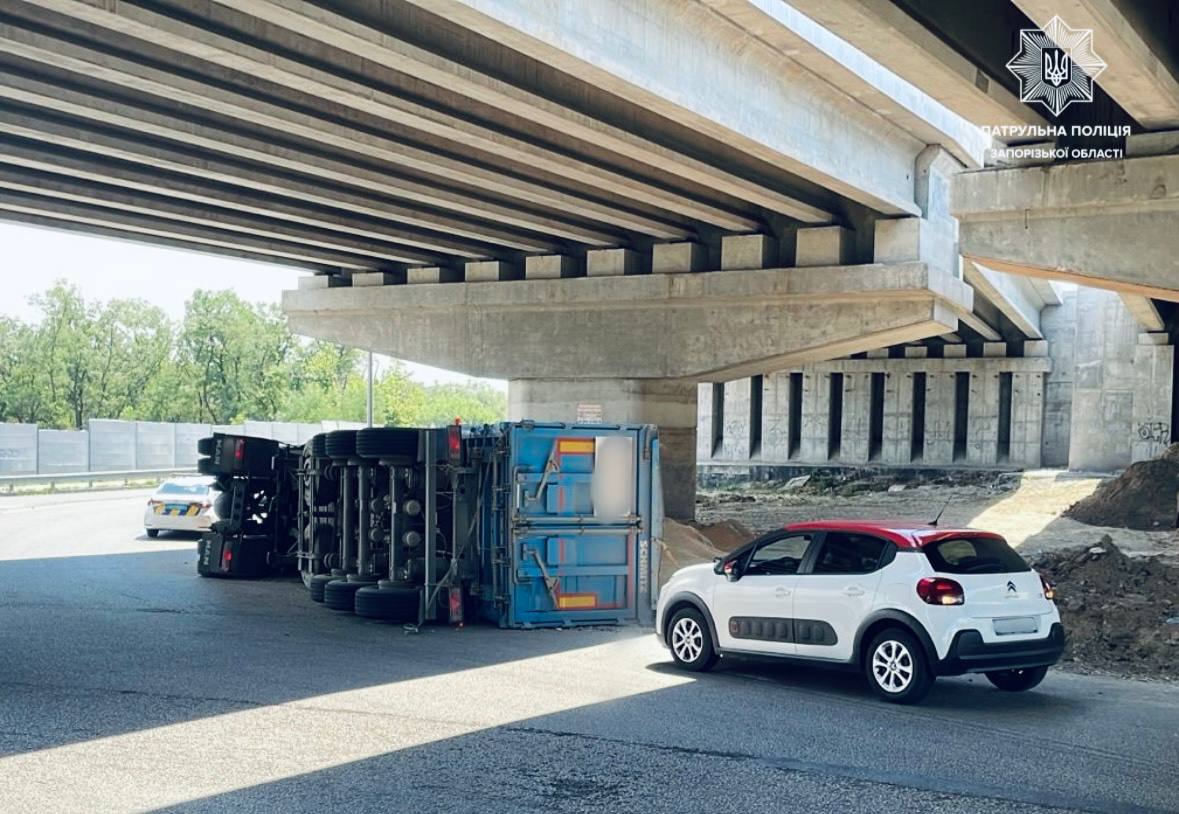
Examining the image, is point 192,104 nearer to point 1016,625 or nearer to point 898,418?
point 1016,625

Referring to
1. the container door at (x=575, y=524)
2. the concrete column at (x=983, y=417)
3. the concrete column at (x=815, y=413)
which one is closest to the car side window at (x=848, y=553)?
the container door at (x=575, y=524)

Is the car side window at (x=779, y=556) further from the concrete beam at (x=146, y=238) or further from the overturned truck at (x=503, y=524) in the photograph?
the concrete beam at (x=146, y=238)

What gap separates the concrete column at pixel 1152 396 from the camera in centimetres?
4016

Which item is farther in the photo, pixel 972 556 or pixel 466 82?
pixel 466 82

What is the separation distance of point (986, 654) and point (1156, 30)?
627 centimetres

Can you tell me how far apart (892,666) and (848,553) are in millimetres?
991

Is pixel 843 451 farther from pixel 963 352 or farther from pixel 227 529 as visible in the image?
pixel 227 529

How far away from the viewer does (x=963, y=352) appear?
53.6 meters

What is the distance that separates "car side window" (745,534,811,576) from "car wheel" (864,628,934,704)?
1060mm

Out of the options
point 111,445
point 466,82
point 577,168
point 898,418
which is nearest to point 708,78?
point 577,168

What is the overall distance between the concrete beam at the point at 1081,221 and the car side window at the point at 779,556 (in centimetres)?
649

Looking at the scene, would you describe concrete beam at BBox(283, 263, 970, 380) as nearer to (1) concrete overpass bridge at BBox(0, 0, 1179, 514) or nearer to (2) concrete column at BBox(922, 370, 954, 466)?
(1) concrete overpass bridge at BBox(0, 0, 1179, 514)

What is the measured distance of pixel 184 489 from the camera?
26.5m

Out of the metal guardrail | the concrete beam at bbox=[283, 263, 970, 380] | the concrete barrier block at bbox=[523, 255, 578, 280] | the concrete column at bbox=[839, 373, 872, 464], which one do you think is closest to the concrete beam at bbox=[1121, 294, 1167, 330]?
the concrete beam at bbox=[283, 263, 970, 380]
